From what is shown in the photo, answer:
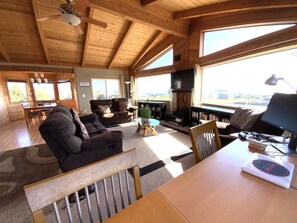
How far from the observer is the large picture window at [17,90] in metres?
6.53

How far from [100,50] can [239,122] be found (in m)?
5.74

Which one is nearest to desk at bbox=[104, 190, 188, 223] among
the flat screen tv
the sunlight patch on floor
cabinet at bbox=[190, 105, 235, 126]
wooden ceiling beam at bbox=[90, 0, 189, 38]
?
the sunlight patch on floor

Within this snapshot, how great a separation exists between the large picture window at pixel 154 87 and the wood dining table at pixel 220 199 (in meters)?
5.29

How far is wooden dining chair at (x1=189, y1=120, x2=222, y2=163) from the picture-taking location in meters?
1.16

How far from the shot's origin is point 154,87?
6.73 metres

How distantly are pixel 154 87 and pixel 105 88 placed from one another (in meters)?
2.78

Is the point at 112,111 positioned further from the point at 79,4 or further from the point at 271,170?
the point at 271,170

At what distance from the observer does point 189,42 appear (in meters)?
4.46

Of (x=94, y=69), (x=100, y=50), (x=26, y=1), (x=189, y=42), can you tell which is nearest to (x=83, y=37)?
(x=100, y=50)

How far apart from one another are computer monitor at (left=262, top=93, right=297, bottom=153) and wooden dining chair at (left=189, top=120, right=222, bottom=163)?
21.1 inches

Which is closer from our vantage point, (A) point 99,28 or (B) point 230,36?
(B) point 230,36

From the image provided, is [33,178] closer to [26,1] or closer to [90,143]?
[90,143]

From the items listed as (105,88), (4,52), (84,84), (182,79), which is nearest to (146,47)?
(182,79)

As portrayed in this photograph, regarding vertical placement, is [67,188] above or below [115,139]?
above
